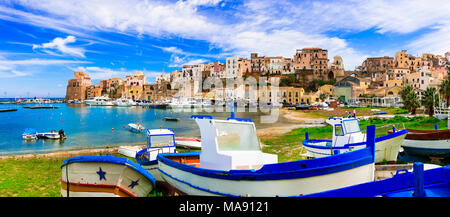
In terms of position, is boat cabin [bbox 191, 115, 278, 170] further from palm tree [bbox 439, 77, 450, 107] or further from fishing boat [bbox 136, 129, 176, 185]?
palm tree [bbox 439, 77, 450, 107]

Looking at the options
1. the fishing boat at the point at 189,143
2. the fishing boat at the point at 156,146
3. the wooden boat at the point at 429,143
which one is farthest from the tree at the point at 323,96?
the fishing boat at the point at 156,146

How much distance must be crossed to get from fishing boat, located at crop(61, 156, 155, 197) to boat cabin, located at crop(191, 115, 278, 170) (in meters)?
1.89

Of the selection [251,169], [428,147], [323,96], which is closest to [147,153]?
[251,169]

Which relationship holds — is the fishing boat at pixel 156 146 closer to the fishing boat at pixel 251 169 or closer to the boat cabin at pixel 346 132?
the fishing boat at pixel 251 169

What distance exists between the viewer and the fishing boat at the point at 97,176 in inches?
240

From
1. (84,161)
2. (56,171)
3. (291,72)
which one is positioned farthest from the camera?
(291,72)

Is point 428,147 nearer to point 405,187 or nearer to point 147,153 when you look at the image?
point 405,187

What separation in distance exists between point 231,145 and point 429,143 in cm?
952

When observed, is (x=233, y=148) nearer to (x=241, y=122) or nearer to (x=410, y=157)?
(x=241, y=122)
